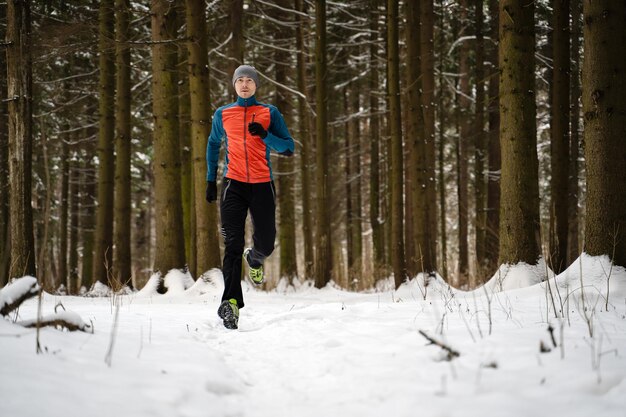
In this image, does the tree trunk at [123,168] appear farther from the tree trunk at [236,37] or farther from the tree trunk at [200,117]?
the tree trunk at [200,117]

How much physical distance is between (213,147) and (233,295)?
4.93 ft

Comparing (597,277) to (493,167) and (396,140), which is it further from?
(493,167)

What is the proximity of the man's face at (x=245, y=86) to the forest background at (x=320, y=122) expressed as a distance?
73.1 inches

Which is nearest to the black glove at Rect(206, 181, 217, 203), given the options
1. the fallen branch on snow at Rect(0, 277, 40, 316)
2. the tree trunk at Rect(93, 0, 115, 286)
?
the fallen branch on snow at Rect(0, 277, 40, 316)

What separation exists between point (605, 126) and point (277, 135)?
3237 millimetres

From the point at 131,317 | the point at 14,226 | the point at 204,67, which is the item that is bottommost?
the point at 131,317

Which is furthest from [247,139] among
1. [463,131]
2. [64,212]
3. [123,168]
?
[64,212]

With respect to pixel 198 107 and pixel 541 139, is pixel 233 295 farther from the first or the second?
pixel 541 139

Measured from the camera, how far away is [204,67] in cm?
823

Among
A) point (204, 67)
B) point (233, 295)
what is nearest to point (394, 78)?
point (204, 67)

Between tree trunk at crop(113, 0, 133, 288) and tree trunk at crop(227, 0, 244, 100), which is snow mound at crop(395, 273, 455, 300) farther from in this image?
tree trunk at crop(113, 0, 133, 288)

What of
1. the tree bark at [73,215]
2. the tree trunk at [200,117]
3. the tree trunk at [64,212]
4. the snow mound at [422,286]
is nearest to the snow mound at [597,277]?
the snow mound at [422,286]

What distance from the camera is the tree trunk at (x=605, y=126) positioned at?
4.56 meters

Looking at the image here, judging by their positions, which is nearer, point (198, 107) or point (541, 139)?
point (198, 107)
